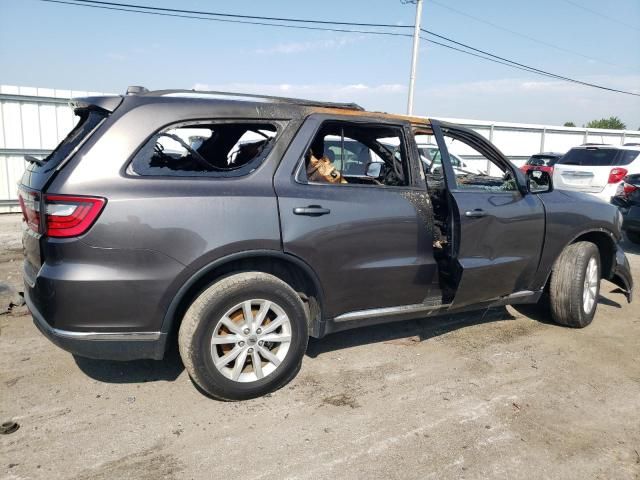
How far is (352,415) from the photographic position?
3.02 meters

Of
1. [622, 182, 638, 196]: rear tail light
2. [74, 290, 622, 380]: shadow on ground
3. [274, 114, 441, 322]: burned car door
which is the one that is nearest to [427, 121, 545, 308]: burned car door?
[274, 114, 441, 322]: burned car door

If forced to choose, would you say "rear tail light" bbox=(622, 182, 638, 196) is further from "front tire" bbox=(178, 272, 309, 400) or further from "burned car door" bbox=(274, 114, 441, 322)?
"front tire" bbox=(178, 272, 309, 400)

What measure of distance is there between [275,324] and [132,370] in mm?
1171

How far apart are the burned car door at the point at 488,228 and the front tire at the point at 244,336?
1.35m

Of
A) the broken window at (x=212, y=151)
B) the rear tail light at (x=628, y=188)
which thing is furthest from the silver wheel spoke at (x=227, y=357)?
the rear tail light at (x=628, y=188)

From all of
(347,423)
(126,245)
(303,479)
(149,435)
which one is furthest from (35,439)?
(347,423)

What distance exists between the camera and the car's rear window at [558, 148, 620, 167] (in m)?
10.1

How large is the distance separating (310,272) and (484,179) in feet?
6.50

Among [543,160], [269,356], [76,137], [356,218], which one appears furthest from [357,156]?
[543,160]

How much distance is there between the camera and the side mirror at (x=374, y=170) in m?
3.82

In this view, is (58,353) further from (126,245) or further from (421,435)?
(421,435)

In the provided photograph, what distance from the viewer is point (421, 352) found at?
13.1 feet

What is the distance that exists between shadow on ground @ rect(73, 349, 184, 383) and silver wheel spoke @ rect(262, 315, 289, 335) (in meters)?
0.82

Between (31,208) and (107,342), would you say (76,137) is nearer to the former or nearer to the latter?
(31,208)
